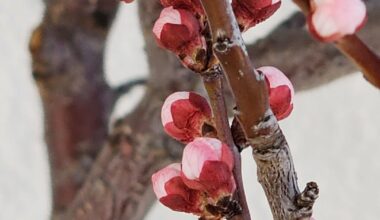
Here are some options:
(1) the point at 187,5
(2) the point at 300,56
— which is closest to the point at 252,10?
(1) the point at 187,5

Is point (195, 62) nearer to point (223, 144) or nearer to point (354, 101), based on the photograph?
point (223, 144)

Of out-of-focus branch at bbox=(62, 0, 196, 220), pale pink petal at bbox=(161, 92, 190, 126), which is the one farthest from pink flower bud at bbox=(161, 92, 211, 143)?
out-of-focus branch at bbox=(62, 0, 196, 220)

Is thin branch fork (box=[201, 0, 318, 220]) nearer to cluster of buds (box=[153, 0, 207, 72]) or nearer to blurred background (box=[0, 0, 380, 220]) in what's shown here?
cluster of buds (box=[153, 0, 207, 72])

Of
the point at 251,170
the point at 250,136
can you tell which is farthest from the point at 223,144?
the point at 251,170

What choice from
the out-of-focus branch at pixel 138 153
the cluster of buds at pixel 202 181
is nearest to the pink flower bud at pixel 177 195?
the cluster of buds at pixel 202 181

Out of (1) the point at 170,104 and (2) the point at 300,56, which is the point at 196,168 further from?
(2) the point at 300,56
